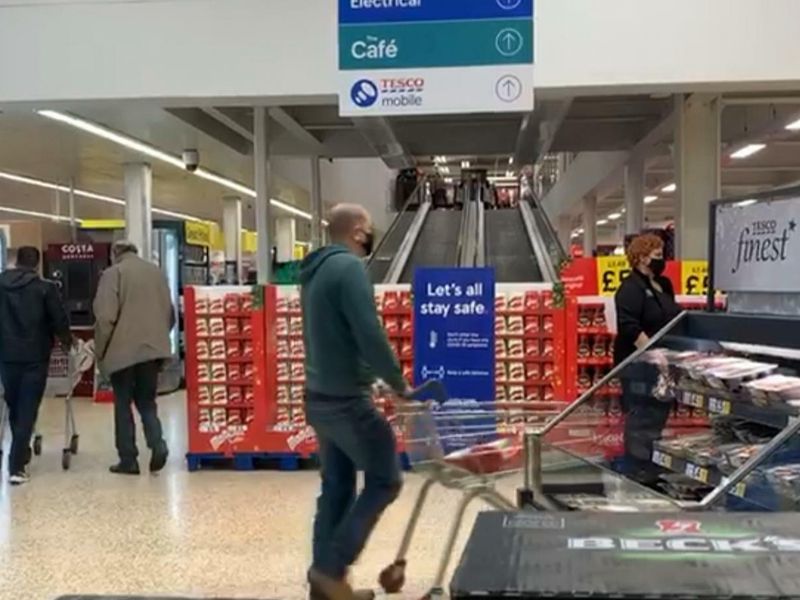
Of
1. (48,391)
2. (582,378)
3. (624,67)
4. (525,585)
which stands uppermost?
(624,67)

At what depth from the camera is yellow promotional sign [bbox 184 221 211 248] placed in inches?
553

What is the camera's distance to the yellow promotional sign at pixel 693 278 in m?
7.11

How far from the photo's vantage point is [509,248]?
1378 cm

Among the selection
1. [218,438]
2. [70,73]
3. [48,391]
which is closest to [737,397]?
[218,438]

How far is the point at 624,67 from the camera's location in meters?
6.04

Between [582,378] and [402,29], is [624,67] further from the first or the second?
[582,378]

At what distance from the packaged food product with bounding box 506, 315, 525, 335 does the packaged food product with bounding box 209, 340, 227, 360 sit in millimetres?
2168

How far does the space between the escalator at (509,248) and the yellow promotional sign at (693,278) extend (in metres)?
4.01

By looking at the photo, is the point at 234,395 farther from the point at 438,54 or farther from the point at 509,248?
the point at 509,248

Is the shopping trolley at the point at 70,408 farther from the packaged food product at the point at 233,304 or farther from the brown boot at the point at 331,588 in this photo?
the brown boot at the point at 331,588

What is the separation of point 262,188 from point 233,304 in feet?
5.68

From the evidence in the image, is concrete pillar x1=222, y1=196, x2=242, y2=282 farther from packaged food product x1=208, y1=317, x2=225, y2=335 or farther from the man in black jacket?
the man in black jacket

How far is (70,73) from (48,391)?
638 cm

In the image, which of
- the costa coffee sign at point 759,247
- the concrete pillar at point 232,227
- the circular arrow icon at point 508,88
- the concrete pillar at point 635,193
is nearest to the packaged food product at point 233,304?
the circular arrow icon at point 508,88
